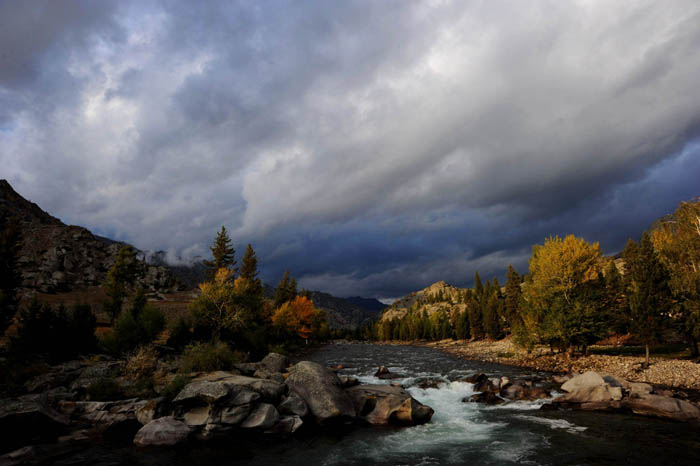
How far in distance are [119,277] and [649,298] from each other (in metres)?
71.9

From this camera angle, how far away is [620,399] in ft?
68.2

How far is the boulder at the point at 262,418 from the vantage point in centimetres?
1708

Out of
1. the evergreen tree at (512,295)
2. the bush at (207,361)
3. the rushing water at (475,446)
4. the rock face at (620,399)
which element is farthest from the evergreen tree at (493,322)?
the bush at (207,361)

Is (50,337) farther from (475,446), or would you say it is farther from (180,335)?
(475,446)

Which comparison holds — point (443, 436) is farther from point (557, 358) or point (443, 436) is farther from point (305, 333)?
point (305, 333)

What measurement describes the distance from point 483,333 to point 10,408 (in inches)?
4239

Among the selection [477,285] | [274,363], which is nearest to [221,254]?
[274,363]

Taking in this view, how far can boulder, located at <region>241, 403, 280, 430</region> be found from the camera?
17081mm

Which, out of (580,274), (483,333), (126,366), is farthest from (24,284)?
(483,333)

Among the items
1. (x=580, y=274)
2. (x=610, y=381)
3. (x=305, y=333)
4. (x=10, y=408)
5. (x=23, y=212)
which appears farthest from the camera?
(x=23, y=212)

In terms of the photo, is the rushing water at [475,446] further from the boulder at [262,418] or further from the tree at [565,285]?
the tree at [565,285]

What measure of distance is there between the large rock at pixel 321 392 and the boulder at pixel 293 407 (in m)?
0.61

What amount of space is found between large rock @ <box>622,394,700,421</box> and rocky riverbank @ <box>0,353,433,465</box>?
488 inches

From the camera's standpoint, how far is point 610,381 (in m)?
22.9
